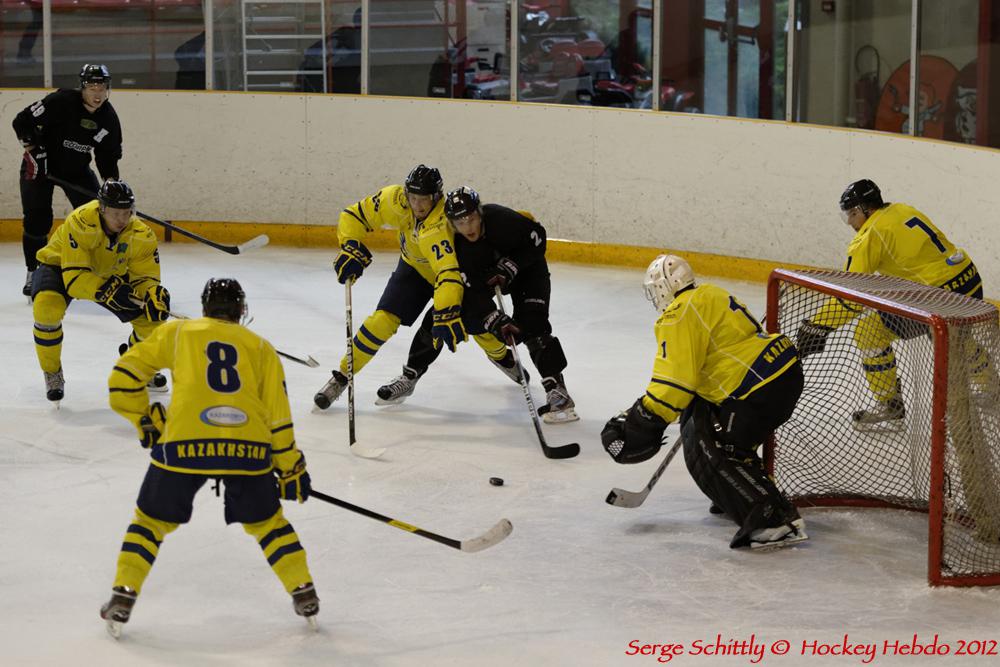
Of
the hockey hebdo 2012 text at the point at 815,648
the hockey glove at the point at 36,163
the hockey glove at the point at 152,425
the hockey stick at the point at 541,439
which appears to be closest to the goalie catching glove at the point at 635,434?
the hockey hebdo 2012 text at the point at 815,648

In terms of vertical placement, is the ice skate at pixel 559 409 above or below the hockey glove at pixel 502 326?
below

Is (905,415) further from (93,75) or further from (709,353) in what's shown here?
(93,75)

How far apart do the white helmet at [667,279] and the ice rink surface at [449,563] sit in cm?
67

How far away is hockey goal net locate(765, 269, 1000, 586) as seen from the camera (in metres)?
3.65

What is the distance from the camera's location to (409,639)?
3.41 metres

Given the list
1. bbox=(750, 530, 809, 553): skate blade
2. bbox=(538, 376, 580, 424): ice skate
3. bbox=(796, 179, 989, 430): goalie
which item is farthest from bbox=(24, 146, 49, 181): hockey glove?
bbox=(750, 530, 809, 553): skate blade

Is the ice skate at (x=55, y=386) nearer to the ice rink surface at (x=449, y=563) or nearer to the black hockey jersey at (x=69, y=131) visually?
the ice rink surface at (x=449, y=563)

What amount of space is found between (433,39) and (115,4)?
1891 mm

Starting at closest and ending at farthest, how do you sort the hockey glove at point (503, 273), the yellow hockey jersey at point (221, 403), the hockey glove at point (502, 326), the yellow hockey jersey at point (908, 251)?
the yellow hockey jersey at point (221, 403), the yellow hockey jersey at point (908, 251), the hockey glove at point (502, 326), the hockey glove at point (503, 273)

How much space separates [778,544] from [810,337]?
0.70 metres

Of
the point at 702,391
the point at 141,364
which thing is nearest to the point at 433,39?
the point at 702,391

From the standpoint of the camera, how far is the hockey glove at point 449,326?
16.2ft

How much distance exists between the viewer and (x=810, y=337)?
4.36 m

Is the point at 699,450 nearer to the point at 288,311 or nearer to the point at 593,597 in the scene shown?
the point at 593,597
